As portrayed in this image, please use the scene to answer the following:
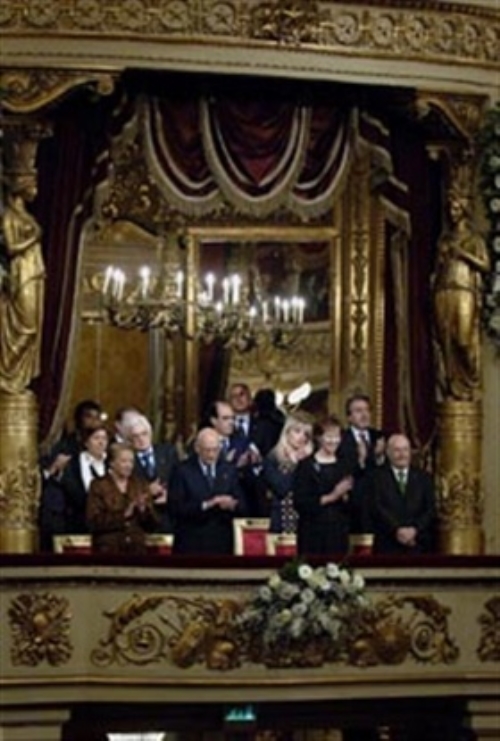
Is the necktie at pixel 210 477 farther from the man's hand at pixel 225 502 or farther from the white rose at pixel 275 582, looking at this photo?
the white rose at pixel 275 582

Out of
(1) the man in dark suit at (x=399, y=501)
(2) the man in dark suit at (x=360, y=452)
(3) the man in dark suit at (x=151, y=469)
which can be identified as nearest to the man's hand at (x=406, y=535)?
(1) the man in dark suit at (x=399, y=501)

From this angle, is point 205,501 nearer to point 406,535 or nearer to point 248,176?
point 406,535

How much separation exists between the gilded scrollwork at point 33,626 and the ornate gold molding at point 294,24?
132 inches

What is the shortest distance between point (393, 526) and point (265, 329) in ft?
8.38

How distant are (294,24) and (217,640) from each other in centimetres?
372

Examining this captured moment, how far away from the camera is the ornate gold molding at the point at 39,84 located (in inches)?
584

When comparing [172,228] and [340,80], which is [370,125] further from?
[172,228]

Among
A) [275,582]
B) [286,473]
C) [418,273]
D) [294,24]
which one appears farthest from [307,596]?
[294,24]

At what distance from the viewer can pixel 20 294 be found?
14945 millimetres

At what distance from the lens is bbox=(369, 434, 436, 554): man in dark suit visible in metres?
14.9

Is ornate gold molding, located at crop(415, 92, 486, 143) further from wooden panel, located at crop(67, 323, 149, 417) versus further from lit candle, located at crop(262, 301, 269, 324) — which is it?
wooden panel, located at crop(67, 323, 149, 417)

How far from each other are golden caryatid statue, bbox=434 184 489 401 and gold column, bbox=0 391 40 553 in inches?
104

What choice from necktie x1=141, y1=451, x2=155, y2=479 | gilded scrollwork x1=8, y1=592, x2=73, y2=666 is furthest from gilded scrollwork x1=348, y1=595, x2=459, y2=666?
gilded scrollwork x1=8, y1=592, x2=73, y2=666

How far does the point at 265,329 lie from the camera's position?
1716 cm
